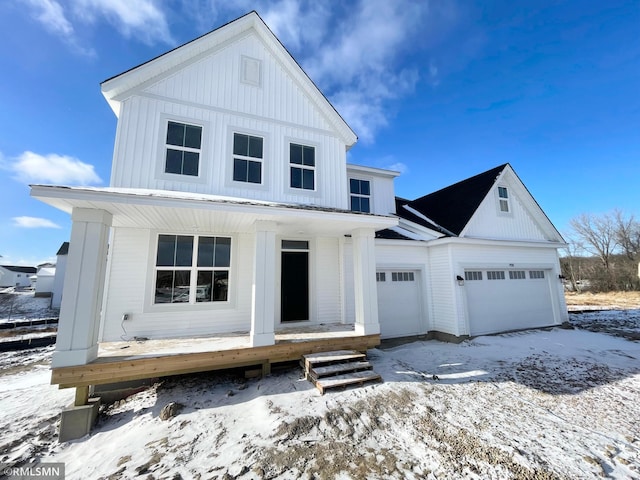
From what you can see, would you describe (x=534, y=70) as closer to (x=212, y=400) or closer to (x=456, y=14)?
(x=456, y=14)

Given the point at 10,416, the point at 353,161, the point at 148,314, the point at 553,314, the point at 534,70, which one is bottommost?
the point at 10,416

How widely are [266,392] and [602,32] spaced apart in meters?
15.3

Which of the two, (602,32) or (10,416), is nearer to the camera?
(10,416)

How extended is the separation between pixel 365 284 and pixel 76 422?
20.1 ft

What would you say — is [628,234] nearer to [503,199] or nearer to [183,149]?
[503,199]

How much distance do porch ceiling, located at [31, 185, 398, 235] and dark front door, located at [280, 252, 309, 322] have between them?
98cm

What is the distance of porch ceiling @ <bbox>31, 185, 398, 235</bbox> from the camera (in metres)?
4.53

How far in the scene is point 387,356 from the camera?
7.31m

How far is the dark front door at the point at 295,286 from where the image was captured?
25.8 ft

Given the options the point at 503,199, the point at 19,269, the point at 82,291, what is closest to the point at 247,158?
the point at 82,291

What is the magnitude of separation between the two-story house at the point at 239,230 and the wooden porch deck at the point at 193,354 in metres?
0.25

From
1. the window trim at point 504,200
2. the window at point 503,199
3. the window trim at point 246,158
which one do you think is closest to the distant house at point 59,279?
the window trim at point 246,158

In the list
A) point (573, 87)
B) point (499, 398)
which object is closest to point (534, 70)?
point (573, 87)

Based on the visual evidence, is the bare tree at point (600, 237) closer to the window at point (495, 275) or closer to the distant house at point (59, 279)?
the window at point (495, 275)
